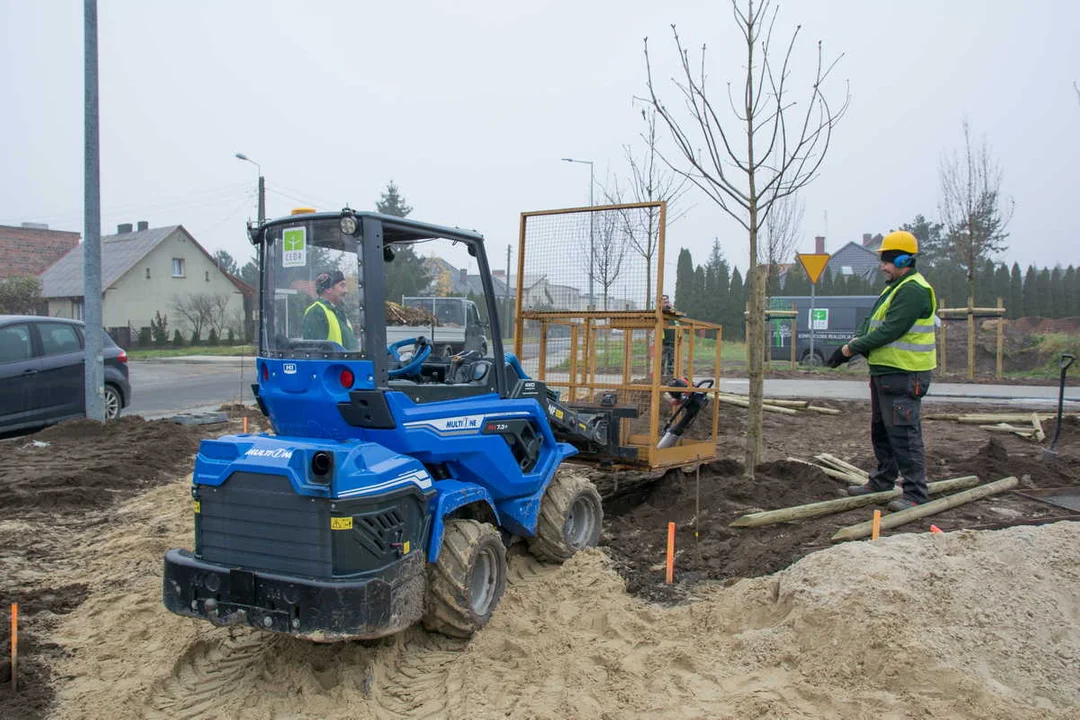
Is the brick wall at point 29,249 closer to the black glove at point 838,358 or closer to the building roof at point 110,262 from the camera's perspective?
the building roof at point 110,262

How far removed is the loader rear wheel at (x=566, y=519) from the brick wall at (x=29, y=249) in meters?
48.6

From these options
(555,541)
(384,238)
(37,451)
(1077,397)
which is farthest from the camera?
(1077,397)

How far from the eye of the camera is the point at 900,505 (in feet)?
20.0

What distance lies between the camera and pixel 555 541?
5.64 m

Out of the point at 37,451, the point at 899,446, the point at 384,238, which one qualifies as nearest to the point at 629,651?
the point at 384,238

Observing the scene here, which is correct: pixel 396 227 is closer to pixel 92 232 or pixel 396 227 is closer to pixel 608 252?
pixel 608 252

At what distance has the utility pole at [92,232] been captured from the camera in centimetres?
1072

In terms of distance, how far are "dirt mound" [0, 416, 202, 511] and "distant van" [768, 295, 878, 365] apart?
19961 millimetres

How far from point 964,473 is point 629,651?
15.5 ft

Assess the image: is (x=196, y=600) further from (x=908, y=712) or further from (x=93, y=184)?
(x=93, y=184)

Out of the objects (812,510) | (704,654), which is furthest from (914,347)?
(704,654)

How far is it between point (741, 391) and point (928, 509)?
37.7 ft

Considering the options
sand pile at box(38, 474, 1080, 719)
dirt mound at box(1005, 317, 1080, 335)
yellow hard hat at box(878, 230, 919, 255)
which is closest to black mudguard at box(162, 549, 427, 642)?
sand pile at box(38, 474, 1080, 719)

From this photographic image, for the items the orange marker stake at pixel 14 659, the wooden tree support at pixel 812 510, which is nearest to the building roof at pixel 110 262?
the orange marker stake at pixel 14 659
